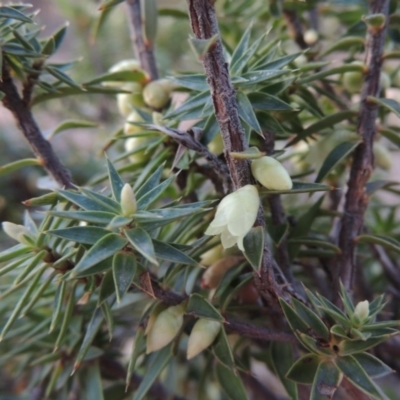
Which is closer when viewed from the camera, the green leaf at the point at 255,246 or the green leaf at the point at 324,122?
the green leaf at the point at 255,246

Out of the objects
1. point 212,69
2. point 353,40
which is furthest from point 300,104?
point 212,69

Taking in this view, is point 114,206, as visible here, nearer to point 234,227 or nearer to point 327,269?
point 234,227

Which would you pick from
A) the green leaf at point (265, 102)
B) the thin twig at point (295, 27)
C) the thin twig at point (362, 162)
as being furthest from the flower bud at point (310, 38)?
the green leaf at point (265, 102)

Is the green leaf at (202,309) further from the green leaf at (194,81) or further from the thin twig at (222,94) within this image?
the green leaf at (194,81)

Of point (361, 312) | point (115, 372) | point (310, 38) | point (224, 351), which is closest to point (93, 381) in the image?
point (115, 372)

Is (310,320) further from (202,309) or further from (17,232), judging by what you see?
(17,232)

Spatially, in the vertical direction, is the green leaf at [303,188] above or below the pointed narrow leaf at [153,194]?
below
